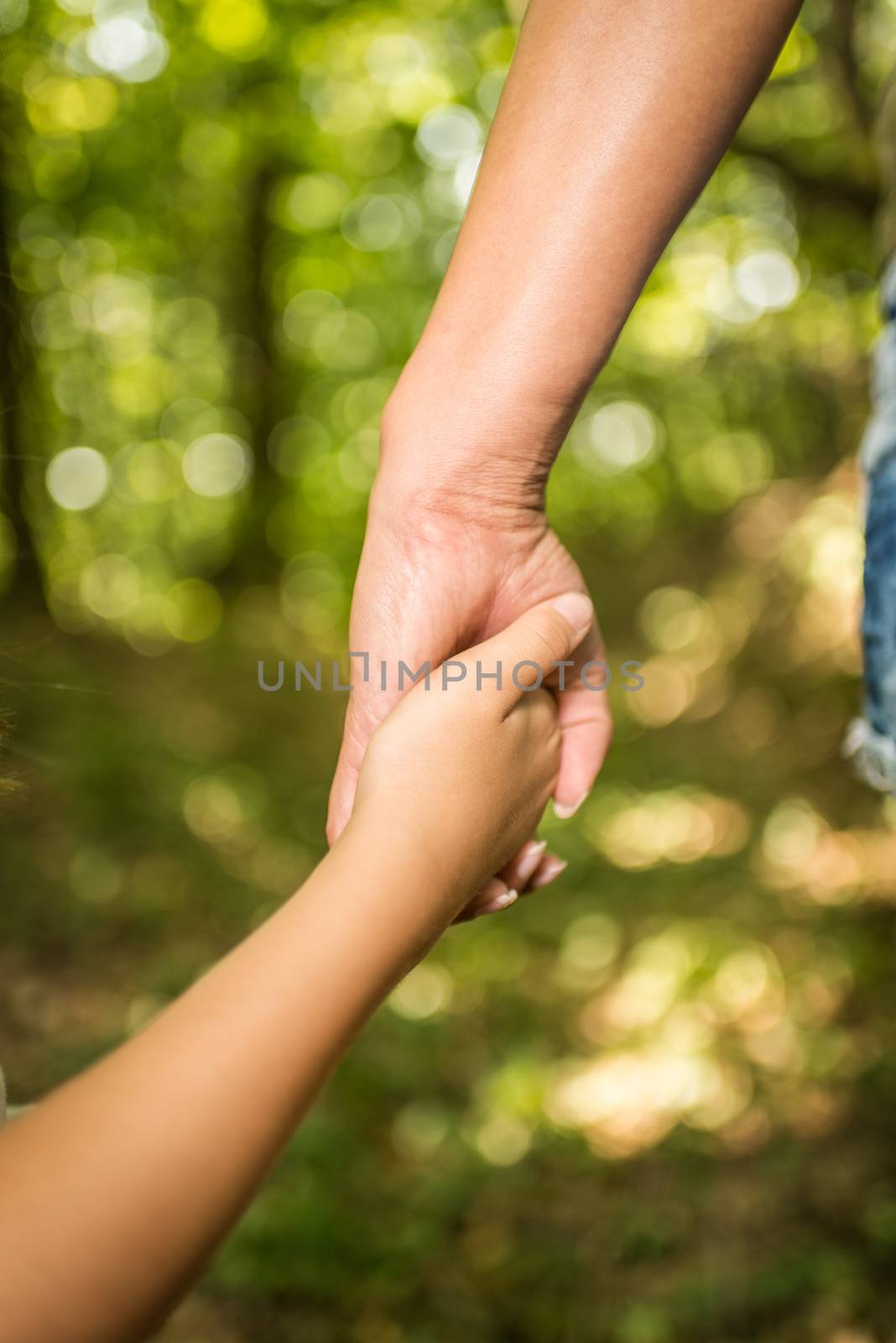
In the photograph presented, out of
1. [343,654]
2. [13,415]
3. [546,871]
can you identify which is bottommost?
[343,654]

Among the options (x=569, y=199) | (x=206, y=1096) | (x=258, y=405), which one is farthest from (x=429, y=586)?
(x=258, y=405)

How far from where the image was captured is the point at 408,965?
0.97 m

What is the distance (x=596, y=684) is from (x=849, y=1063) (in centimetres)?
261

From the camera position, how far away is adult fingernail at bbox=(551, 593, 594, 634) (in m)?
1.40

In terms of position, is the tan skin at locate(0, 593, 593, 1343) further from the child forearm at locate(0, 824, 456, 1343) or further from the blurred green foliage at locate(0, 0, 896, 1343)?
the blurred green foliage at locate(0, 0, 896, 1343)

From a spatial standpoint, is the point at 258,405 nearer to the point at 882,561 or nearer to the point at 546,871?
the point at 546,871

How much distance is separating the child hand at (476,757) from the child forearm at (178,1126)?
13cm

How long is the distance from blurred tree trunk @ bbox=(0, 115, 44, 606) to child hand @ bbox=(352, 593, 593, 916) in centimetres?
613

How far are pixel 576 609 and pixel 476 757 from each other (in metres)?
0.39

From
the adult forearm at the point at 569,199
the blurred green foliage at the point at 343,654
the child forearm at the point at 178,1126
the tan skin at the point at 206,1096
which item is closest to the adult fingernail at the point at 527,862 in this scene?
the tan skin at the point at 206,1096

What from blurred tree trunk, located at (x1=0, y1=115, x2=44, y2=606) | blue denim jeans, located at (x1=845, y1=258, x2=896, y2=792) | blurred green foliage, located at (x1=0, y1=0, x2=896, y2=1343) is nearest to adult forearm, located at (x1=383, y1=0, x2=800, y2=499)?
blue denim jeans, located at (x1=845, y1=258, x2=896, y2=792)

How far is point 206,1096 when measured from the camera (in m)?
0.80

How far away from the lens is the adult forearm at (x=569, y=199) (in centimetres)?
115

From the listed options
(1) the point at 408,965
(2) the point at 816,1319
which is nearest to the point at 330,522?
(2) the point at 816,1319
